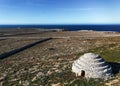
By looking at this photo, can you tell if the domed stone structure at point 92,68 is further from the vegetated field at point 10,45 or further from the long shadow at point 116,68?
the vegetated field at point 10,45

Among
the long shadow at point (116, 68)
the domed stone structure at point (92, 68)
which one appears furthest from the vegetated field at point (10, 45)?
the long shadow at point (116, 68)

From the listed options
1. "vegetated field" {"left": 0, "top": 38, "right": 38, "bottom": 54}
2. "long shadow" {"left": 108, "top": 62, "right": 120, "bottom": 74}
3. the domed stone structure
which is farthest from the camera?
"vegetated field" {"left": 0, "top": 38, "right": 38, "bottom": 54}

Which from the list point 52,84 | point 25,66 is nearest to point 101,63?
point 52,84

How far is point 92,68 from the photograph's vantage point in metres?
22.9

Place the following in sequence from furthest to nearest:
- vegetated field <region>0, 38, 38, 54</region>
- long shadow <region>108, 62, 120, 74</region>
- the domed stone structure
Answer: vegetated field <region>0, 38, 38, 54</region> < long shadow <region>108, 62, 120, 74</region> < the domed stone structure

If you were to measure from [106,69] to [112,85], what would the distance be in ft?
9.85

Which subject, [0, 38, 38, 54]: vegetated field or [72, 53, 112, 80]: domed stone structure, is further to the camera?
[0, 38, 38, 54]: vegetated field

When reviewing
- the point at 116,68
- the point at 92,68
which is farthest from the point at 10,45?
the point at 92,68

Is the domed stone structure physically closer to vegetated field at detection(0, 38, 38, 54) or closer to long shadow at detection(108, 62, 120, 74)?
long shadow at detection(108, 62, 120, 74)

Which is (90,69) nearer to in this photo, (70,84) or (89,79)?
(89,79)

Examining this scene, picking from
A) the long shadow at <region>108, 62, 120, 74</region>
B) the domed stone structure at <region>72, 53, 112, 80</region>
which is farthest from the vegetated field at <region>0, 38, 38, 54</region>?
the long shadow at <region>108, 62, 120, 74</region>

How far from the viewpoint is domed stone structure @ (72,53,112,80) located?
22.6m

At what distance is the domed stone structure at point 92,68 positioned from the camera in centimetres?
2259

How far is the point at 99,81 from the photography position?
21797 millimetres
